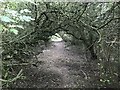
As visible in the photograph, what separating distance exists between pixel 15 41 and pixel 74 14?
0.46m

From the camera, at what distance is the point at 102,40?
1404mm

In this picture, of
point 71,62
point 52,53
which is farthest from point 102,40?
point 52,53

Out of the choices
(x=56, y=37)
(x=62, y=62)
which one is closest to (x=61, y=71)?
(x=62, y=62)

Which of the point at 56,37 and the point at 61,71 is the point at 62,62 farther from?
the point at 56,37

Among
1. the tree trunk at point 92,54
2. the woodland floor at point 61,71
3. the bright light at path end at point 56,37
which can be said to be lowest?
the woodland floor at point 61,71

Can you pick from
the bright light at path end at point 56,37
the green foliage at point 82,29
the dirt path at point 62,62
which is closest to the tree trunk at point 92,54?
the green foliage at point 82,29

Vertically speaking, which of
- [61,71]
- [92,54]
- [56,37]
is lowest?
[61,71]

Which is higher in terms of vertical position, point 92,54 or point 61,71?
point 92,54

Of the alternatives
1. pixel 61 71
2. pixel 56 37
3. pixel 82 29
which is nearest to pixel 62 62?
pixel 61 71

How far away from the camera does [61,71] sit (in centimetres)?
163

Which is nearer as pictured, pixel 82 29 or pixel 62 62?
pixel 82 29

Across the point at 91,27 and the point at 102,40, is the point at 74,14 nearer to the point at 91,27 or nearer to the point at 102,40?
the point at 91,27

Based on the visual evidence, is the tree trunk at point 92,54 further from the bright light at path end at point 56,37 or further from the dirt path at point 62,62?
the bright light at path end at point 56,37

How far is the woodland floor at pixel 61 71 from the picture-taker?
1.54 metres
